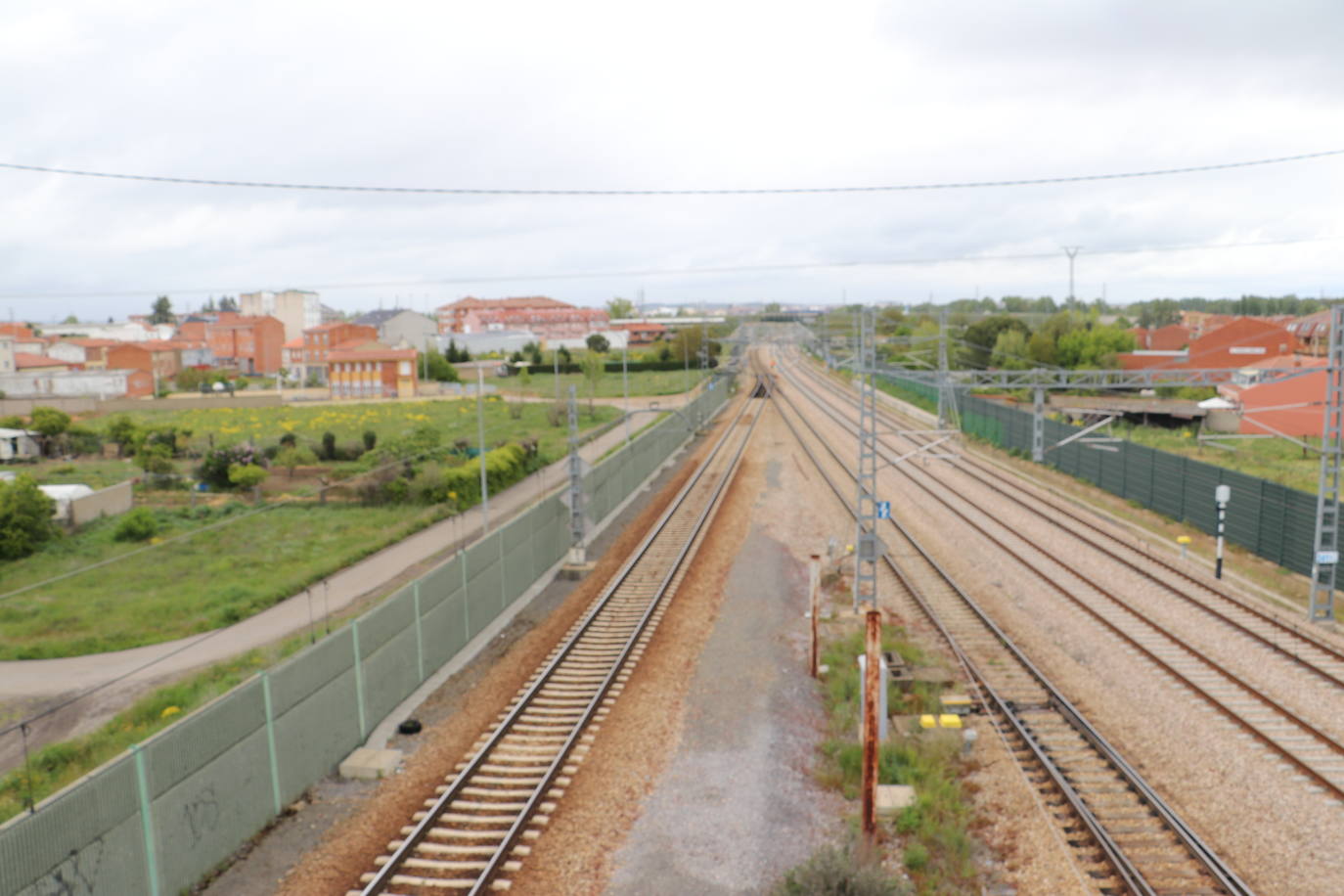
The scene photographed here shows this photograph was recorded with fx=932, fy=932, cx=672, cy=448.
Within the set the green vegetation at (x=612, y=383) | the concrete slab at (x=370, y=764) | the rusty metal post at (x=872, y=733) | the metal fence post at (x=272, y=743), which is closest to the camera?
the rusty metal post at (x=872, y=733)

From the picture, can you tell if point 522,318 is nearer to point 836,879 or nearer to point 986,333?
point 986,333

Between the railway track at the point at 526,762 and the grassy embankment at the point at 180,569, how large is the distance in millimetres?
9145

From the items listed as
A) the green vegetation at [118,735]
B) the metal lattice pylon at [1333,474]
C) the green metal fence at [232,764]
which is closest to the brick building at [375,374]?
the green vegetation at [118,735]

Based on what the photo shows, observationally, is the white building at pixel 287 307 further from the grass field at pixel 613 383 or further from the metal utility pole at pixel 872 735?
the metal utility pole at pixel 872 735

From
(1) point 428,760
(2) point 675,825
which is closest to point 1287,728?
(2) point 675,825

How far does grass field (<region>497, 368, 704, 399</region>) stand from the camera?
271 feet

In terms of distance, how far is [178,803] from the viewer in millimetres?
9289

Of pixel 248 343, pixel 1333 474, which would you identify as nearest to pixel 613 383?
pixel 248 343

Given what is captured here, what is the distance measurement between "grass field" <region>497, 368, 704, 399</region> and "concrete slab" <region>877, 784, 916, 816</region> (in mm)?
63595

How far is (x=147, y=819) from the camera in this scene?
884cm

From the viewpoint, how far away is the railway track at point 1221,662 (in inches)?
514

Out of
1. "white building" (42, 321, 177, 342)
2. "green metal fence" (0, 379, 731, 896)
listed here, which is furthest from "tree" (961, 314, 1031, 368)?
"white building" (42, 321, 177, 342)

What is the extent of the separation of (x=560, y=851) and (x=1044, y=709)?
8.27m

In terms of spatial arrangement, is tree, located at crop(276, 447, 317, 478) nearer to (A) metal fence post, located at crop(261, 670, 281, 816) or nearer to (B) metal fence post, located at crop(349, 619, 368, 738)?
(B) metal fence post, located at crop(349, 619, 368, 738)
